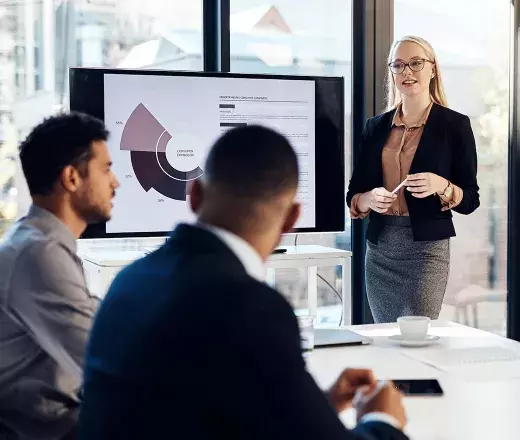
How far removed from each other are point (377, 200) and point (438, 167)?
1.02ft

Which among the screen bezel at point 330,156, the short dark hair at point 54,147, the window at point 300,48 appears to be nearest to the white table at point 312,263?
the screen bezel at point 330,156

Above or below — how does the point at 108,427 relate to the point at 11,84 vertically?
below

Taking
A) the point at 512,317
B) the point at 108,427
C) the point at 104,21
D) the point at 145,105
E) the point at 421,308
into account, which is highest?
the point at 104,21

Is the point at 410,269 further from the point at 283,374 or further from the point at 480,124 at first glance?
the point at 283,374

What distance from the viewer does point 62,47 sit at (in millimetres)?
3926

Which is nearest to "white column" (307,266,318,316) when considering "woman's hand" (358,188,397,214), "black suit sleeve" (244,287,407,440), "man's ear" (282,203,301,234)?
"woman's hand" (358,188,397,214)

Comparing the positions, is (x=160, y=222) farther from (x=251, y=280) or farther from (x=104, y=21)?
(x=251, y=280)

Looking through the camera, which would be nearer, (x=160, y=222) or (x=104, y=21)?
(x=160, y=222)

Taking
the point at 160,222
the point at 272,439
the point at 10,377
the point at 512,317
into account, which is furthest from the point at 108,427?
the point at 512,317

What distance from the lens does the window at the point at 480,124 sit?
14.6 feet

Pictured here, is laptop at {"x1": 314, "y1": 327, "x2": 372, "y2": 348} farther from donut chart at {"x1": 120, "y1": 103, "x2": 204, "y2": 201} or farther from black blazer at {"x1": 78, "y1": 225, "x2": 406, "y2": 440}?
donut chart at {"x1": 120, "y1": 103, "x2": 204, "y2": 201}

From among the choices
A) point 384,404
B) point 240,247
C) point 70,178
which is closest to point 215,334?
point 240,247

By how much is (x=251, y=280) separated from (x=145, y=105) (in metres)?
2.74

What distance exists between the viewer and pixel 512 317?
14.9ft
